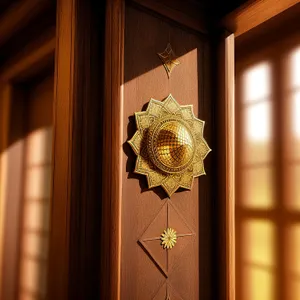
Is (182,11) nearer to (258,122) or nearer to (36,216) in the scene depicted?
(258,122)

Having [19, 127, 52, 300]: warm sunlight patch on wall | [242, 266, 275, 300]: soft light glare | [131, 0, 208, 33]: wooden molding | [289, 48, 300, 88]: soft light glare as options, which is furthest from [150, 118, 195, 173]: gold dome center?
[19, 127, 52, 300]: warm sunlight patch on wall

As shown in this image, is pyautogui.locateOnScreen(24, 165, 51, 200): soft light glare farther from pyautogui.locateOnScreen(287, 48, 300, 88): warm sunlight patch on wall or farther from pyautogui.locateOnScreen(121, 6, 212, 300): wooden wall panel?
pyautogui.locateOnScreen(287, 48, 300, 88): warm sunlight patch on wall

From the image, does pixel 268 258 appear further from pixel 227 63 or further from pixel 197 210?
pixel 227 63

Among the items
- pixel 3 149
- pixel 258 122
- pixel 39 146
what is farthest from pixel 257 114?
pixel 3 149

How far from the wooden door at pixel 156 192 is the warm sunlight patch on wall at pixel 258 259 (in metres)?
0.47

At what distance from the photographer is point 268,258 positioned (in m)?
2.56

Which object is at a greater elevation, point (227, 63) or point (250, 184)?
point (227, 63)

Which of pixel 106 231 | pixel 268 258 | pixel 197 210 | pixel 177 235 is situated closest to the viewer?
pixel 106 231

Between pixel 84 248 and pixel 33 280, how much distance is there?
5.99 feet

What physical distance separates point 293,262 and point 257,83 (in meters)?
1.20

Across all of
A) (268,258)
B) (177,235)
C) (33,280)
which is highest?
(177,235)

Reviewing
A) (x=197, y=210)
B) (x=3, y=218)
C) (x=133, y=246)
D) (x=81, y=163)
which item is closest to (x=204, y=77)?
(x=197, y=210)

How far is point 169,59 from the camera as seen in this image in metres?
2.22

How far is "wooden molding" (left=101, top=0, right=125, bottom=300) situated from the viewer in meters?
1.88
